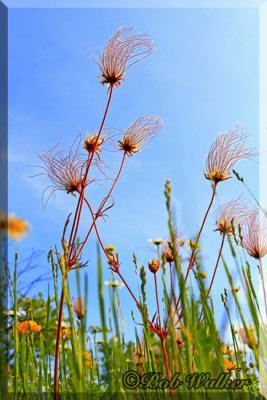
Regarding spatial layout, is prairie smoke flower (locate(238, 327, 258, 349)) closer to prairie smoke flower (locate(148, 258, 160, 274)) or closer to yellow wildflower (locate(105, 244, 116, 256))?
prairie smoke flower (locate(148, 258, 160, 274))

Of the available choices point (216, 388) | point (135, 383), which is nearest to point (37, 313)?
point (135, 383)

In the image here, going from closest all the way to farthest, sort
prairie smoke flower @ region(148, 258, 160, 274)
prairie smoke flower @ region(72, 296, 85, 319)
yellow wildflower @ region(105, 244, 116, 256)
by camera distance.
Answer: prairie smoke flower @ region(72, 296, 85, 319) → prairie smoke flower @ region(148, 258, 160, 274) → yellow wildflower @ region(105, 244, 116, 256)

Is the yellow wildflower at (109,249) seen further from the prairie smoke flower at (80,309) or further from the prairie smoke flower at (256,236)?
the prairie smoke flower at (256,236)

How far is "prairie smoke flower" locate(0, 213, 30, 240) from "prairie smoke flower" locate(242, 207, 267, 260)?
43.2 inches

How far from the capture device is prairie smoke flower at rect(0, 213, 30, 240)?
1192mm

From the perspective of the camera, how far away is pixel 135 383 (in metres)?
1.29

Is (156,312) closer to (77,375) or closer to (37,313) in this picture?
(77,375)

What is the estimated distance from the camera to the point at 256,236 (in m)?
1.95

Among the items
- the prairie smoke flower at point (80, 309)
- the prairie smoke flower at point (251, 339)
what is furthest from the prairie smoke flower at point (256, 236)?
the prairie smoke flower at point (80, 309)

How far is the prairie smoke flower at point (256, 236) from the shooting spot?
75.0 inches

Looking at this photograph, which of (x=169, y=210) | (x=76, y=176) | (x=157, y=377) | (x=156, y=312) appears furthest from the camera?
(x=76, y=176)

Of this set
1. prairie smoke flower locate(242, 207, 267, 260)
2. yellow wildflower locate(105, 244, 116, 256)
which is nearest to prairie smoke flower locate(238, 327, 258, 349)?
prairie smoke flower locate(242, 207, 267, 260)

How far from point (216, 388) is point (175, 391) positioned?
0.81 feet

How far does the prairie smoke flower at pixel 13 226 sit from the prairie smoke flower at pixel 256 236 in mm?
1096
